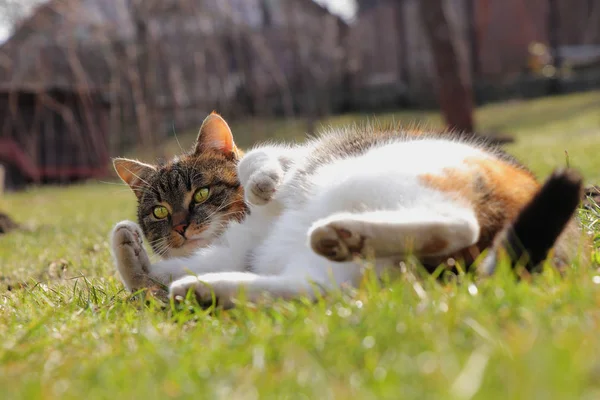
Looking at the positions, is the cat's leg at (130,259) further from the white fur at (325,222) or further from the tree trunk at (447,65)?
the tree trunk at (447,65)

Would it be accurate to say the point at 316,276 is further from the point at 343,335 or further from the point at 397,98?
the point at 397,98

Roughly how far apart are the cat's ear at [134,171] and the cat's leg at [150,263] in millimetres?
617

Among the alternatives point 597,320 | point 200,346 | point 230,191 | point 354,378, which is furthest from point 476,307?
point 230,191

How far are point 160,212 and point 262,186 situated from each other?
74 centimetres

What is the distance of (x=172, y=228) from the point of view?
2.70 m

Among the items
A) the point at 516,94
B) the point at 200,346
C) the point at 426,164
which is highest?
the point at 426,164

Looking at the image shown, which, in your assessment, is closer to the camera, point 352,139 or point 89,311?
point 89,311

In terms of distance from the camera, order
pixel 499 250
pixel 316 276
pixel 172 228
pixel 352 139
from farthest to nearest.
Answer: pixel 172 228 < pixel 352 139 < pixel 316 276 < pixel 499 250

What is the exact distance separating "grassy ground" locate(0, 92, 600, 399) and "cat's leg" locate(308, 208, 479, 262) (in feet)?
0.34

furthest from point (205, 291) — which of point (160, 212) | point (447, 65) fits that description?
point (447, 65)

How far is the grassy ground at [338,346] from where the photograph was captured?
102 cm

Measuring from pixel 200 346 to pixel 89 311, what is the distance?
685mm

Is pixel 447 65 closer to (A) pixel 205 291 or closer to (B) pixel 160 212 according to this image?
(B) pixel 160 212

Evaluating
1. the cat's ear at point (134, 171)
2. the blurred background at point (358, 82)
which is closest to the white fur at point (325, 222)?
the cat's ear at point (134, 171)
